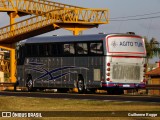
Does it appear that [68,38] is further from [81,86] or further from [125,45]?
[125,45]

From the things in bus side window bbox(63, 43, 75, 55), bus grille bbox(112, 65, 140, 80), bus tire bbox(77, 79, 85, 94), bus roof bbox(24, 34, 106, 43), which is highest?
bus roof bbox(24, 34, 106, 43)

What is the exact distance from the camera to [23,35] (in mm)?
71000

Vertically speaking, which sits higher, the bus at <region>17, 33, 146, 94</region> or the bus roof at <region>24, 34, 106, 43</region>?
the bus roof at <region>24, 34, 106, 43</region>

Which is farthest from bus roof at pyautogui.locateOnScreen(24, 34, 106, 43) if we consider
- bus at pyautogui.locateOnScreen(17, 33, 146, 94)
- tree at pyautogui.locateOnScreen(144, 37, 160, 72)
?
tree at pyautogui.locateOnScreen(144, 37, 160, 72)

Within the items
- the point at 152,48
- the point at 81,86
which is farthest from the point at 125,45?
the point at 152,48

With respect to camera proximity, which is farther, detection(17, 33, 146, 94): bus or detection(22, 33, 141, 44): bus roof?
detection(22, 33, 141, 44): bus roof

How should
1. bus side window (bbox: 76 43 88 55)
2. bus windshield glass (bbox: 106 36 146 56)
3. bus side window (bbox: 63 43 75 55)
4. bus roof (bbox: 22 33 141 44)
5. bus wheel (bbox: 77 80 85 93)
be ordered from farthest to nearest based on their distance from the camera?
1. bus side window (bbox: 63 43 75 55)
2. bus wheel (bbox: 77 80 85 93)
3. bus side window (bbox: 76 43 88 55)
4. bus roof (bbox: 22 33 141 44)
5. bus windshield glass (bbox: 106 36 146 56)

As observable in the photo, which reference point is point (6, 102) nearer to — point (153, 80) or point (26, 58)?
point (26, 58)

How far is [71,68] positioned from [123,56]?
12.4 ft

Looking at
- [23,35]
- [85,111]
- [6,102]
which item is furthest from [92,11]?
[85,111]

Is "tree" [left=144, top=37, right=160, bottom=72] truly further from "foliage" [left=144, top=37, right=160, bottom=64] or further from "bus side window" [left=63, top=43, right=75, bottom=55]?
"bus side window" [left=63, top=43, right=75, bottom=55]

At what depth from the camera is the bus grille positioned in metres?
38.0

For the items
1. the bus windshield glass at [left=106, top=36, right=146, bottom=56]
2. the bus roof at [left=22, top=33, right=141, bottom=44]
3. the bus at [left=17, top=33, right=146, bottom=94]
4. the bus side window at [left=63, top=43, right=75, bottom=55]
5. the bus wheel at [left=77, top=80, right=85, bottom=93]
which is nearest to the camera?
the bus windshield glass at [left=106, top=36, right=146, bottom=56]

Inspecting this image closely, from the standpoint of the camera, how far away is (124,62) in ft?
125
